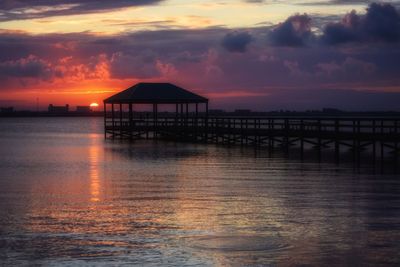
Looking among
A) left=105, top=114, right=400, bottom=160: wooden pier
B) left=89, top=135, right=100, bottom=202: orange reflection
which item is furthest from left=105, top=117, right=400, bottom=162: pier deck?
left=89, top=135, right=100, bottom=202: orange reflection

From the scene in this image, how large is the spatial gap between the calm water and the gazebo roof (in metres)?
30.0

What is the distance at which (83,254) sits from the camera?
410 inches

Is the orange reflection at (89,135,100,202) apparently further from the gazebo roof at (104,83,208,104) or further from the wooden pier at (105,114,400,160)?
the gazebo roof at (104,83,208,104)

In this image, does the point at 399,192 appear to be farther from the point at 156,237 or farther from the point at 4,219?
the point at 4,219

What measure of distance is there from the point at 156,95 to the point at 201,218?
4219cm

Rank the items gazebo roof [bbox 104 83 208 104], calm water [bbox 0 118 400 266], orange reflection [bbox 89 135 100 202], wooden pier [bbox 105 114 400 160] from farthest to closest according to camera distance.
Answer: gazebo roof [bbox 104 83 208 104] < wooden pier [bbox 105 114 400 160] < orange reflection [bbox 89 135 100 202] < calm water [bbox 0 118 400 266]

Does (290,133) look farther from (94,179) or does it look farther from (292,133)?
(94,179)

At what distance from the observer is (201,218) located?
13695 millimetres

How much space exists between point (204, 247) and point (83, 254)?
1.89m

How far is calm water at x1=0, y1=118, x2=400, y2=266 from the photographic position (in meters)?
10.4

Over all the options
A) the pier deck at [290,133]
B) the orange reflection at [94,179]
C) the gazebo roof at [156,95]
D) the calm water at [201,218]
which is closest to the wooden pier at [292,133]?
the pier deck at [290,133]

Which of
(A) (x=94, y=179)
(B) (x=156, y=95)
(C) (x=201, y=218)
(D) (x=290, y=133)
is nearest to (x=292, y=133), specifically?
(D) (x=290, y=133)

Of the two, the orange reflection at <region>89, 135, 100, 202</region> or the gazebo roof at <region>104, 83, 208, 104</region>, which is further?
the gazebo roof at <region>104, 83, 208, 104</region>

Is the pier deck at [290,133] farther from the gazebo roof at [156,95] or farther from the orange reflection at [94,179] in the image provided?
the orange reflection at [94,179]
